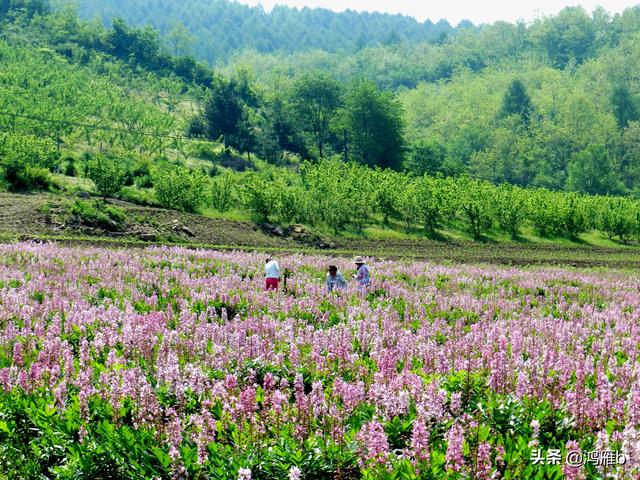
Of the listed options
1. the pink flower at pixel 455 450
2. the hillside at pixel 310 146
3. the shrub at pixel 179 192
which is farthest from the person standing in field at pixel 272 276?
the shrub at pixel 179 192

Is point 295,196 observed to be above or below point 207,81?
below

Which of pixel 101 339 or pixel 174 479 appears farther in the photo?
pixel 101 339

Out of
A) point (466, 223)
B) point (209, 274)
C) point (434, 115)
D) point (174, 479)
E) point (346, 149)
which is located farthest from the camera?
point (434, 115)

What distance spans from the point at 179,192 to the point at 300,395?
130ft

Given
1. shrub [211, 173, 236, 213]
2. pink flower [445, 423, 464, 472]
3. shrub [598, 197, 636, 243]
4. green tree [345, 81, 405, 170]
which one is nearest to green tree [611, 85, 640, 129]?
green tree [345, 81, 405, 170]

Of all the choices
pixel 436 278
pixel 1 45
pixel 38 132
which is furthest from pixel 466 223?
pixel 1 45

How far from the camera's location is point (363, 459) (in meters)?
6.08

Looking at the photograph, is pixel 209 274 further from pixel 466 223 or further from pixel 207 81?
pixel 207 81

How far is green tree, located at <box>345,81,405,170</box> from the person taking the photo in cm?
8950

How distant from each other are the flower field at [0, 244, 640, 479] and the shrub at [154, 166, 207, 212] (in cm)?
2959

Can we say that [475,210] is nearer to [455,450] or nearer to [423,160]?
[423,160]

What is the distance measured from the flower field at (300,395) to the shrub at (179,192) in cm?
2959

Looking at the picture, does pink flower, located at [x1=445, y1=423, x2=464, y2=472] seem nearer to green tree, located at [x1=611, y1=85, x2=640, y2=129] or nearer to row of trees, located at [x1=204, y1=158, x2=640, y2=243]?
row of trees, located at [x1=204, y1=158, x2=640, y2=243]

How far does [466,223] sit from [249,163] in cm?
3754
